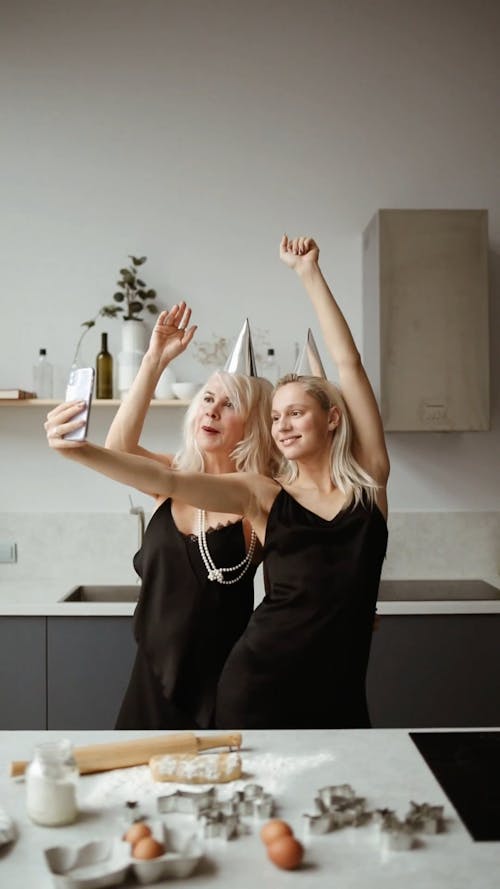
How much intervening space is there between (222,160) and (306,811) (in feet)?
9.80

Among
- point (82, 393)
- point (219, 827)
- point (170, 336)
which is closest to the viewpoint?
point (219, 827)

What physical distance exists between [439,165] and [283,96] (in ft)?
2.36

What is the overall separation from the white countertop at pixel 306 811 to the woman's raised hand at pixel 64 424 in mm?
531

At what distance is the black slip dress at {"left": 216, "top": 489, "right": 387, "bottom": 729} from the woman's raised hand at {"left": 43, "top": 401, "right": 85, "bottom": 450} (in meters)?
0.54

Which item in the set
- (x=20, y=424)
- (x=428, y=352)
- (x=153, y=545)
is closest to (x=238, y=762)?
(x=153, y=545)

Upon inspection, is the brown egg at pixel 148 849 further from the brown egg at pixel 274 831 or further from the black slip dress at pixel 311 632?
the black slip dress at pixel 311 632

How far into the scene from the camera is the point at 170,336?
2324 mm

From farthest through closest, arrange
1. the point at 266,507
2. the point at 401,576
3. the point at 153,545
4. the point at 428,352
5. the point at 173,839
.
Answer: the point at 401,576 < the point at 428,352 < the point at 153,545 < the point at 266,507 < the point at 173,839

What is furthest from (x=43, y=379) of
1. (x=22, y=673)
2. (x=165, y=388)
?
(x=22, y=673)

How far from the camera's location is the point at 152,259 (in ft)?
12.1

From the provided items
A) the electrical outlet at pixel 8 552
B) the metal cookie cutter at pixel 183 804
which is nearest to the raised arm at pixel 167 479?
the metal cookie cutter at pixel 183 804

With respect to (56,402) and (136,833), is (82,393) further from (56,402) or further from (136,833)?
(56,402)

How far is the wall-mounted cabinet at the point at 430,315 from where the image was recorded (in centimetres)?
326

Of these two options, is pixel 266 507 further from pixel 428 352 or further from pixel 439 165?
pixel 439 165
